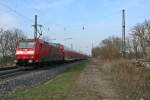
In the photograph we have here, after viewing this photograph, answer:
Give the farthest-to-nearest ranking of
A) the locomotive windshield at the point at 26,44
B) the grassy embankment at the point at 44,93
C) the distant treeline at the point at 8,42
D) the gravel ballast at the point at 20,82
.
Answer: the distant treeline at the point at 8,42, the locomotive windshield at the point at 26,44, the gravel ballast at the point at 20,82, the grassy embankment at the point at 44,93

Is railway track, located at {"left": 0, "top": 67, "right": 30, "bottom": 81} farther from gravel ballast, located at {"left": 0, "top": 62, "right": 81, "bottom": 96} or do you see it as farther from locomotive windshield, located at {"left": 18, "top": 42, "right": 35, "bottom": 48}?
locomotive windshield, located at {"left": 18, "top": 42, "right": 35, "bottom": 48}

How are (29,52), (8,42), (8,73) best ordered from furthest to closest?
1. (8,42)
2. (29,52)
3. (8,73)

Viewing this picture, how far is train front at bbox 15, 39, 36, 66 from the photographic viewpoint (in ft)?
127

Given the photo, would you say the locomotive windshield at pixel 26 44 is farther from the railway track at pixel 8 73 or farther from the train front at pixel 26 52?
the railway track at pixel 8 73

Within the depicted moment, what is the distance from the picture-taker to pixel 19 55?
39.2 meters

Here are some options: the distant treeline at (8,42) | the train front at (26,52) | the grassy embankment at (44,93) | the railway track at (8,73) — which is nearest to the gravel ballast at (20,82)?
the grassy embankment at (44,93)

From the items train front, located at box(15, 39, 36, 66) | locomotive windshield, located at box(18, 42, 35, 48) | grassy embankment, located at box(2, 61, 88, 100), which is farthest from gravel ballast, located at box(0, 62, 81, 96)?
locomotive windshield, located at box(18, 42, 35, 48)

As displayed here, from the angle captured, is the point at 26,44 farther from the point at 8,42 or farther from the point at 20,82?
the point at 8,42

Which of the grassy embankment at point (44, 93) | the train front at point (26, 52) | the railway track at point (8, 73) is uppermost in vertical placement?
the train front at point (26, 52)

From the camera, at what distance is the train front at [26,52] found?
38.7 metres

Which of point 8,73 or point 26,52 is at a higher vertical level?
point 26,52

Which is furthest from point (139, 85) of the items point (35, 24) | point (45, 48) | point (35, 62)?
point (35, 24)

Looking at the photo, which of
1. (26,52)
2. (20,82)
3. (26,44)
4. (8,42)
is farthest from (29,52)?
A: (8,42)

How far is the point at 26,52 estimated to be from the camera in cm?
3925
